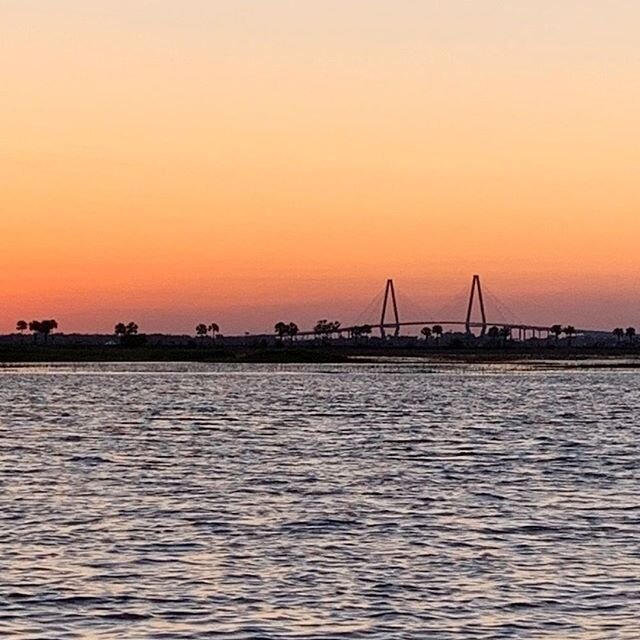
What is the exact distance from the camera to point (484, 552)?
28.5 meters

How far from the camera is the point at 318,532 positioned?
31.1 m

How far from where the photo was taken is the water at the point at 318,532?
73.5 ft

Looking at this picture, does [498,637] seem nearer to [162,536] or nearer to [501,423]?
[162,536]

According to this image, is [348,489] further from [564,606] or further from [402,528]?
[564,606]

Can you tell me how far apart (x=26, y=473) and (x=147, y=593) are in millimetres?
21135

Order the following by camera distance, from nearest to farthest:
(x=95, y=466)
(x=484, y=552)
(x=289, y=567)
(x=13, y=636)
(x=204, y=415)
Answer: (x=13, y=636) → (x=289, y=567) → (x=484, y=552) → (x=95, y=466) → (x=204, y=415)

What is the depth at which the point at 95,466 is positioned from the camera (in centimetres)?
4731

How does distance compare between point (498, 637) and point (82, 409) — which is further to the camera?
point (82, 409)

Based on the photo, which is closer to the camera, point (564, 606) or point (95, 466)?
point (564, 606)

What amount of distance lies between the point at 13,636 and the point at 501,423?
56621 mm

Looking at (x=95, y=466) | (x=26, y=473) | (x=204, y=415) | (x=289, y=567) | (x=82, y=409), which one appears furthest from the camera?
(x=82, y=409)

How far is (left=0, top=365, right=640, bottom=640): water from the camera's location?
2241 cm

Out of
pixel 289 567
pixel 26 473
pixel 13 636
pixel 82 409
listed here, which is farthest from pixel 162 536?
pixel 82 409

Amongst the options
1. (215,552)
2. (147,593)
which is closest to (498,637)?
(147,593)
